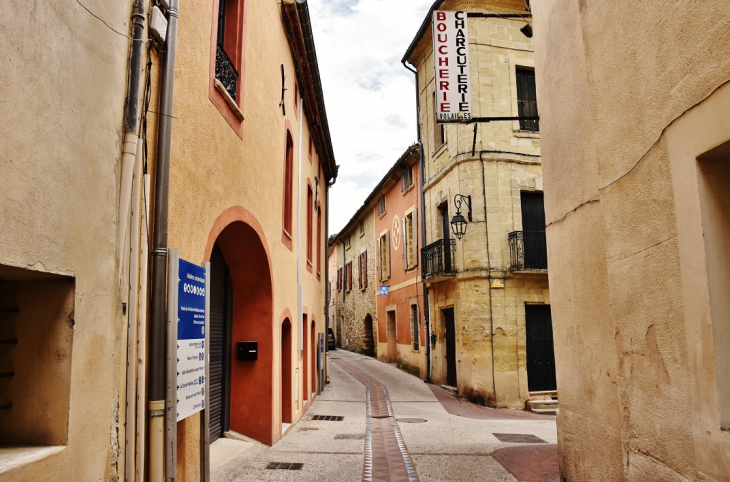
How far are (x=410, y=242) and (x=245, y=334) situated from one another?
519 inches

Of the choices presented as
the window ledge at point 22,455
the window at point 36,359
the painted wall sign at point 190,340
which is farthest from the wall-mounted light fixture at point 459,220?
the window ledge at point 22,455

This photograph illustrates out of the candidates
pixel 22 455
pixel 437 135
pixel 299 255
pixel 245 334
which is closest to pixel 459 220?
pixel 437 135

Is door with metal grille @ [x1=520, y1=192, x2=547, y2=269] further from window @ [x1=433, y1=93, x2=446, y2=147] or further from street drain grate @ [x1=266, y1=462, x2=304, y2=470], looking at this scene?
street drain grate @ [x1=266, y1=462, x2=304, y2=470]

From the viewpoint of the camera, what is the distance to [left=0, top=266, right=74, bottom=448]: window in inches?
122

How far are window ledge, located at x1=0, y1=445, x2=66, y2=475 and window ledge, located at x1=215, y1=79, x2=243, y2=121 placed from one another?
394cm

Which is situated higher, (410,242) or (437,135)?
(437,135)

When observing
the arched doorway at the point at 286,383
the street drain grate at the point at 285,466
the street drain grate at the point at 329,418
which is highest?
the arched doorway at the point at 286,383

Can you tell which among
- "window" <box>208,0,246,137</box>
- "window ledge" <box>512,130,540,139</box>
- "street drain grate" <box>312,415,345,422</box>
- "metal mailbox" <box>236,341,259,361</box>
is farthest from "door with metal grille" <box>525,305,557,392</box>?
"window" <box>208,0,246,137</box>

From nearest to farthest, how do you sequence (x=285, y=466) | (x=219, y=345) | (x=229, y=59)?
(x=229, y=59), (x=285, y=466), (x=219, y=345)

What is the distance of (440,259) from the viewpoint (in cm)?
1667

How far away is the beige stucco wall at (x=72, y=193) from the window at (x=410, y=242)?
17.1 meters

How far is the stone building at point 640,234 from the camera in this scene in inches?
141

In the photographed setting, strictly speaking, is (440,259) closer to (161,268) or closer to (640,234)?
(640,234)

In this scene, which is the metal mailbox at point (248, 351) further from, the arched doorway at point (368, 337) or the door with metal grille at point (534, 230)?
the arched doorway at point (368, 337)
